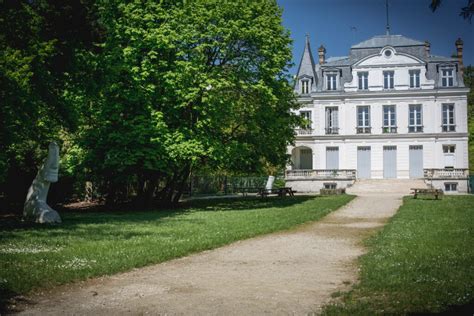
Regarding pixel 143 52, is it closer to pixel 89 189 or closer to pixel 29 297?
pixel 89 189

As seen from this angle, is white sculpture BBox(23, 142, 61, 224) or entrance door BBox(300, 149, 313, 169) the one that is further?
entrance door BBox(300, 149, 313, 169)

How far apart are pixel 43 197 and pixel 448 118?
38.6 m

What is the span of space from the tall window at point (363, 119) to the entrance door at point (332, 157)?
306 centimetres

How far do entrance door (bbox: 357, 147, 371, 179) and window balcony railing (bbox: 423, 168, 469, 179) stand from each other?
19.4ft

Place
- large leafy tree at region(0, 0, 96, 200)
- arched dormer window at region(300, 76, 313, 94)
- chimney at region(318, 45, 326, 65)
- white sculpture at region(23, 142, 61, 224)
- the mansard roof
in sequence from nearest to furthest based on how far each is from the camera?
large leafy tree at region(0, 0, 96, 200)
white sculpture at region(23, 142, 61, 224)
arched dormer window at region(300, 76, 313, 94)
the mansard roof
chimney at region(318, 45, 326, 65)

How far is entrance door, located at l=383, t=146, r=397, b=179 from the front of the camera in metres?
43.5

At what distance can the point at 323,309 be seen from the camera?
5.66 meters

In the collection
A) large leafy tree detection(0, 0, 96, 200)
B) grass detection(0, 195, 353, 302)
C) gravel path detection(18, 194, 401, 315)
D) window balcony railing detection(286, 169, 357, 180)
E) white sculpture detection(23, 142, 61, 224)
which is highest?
large leafy tree detection(0, 0, 96, 200)

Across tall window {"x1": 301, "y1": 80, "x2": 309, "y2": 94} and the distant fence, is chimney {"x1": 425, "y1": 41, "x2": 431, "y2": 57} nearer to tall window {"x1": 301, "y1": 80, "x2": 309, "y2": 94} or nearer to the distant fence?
tall window {"x1": 301, "y1": 80, "x2": 309, "y2": 94}

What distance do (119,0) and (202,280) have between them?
1897 centimetres

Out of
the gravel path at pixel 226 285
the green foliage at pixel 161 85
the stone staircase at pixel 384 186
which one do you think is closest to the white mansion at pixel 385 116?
the stone staircase at pixel 384 186

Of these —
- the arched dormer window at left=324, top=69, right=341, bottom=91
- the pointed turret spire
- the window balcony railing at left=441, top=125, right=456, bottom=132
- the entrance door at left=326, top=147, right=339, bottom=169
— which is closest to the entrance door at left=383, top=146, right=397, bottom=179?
the entrance door at left=326, top=147, right=339, bottom=169

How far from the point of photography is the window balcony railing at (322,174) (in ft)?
136

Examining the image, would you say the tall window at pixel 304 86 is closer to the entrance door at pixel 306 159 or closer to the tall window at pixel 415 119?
the entrance door at pixel 306 159
